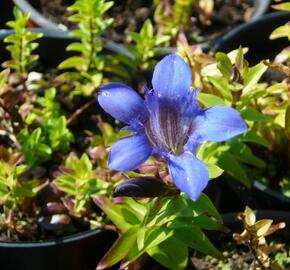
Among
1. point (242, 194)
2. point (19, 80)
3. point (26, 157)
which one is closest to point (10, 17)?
point (19, 80)

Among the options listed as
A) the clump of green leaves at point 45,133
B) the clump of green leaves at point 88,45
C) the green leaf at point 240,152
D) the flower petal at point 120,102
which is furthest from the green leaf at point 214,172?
the clump of green leaves at point 88,45

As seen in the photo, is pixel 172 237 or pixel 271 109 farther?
pixel 271 109

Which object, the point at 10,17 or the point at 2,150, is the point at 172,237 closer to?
the point at 2,150

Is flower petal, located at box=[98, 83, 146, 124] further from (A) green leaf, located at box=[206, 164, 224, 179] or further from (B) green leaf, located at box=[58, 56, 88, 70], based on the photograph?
(B) green leaf, located at box=[58, 56, 88, 70]

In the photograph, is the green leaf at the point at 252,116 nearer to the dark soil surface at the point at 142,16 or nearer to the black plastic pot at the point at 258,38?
the black plastic pot at the point at 258,38

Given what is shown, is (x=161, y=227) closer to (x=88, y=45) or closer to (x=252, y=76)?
(x=252, y=76)

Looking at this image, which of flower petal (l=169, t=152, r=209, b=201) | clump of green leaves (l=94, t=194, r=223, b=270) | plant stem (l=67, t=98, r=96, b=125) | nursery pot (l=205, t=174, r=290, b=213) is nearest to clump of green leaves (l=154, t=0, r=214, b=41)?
plant stem (l=67, t=98, r=96, b=125)
